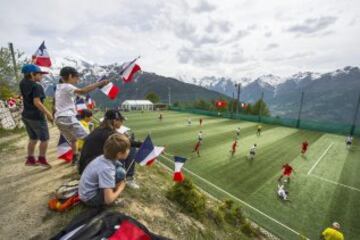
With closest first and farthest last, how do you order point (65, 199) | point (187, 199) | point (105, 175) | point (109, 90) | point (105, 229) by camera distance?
1. point (105, 229)
2. point (105, 175)
3. point (65, 199)
4. point (109, 90)
5. point (187, 199)

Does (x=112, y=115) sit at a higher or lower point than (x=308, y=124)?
higher

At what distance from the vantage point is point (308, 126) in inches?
1496

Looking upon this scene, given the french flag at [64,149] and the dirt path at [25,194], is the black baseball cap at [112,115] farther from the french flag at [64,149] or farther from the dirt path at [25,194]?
the french flag at [64,149]

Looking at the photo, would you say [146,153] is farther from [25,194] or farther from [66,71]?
[25,194]

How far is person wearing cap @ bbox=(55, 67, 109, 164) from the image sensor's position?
523 centimetres

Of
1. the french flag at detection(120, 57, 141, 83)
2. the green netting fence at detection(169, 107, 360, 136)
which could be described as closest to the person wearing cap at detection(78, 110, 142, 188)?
the french flag at detection(120, 57, 141, 83)

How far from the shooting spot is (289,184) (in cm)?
1471

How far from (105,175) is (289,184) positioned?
48.6ft

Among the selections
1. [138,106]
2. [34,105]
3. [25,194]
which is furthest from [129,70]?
[138,106]

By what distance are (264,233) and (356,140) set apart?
30998 mm

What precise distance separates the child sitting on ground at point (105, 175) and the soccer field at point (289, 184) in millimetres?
9367

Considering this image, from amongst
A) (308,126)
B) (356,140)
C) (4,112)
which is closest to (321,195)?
(4,112)

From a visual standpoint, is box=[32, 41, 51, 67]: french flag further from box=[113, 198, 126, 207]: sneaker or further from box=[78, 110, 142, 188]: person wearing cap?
box=[113, 198, 126, 207]: sneaker

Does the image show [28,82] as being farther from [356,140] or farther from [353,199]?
[356,140]
